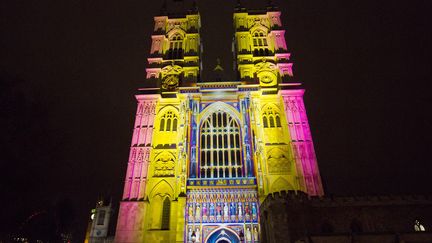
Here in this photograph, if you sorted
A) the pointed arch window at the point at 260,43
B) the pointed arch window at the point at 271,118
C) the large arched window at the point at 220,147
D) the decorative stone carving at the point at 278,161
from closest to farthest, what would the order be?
1. the decorative stone carving at the point at 278,161
2. the large arched window at the point at 220,147
3. the pointed arch window at the point at 271,118
4. the pointed arch window at the point at 260,43

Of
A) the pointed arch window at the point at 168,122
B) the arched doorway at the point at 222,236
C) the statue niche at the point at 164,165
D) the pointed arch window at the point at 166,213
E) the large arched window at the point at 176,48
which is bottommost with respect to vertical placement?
the arched doorway at the point at 222,236

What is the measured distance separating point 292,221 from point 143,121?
59.6 feet

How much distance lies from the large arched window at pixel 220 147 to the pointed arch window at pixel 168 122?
308 centimetres

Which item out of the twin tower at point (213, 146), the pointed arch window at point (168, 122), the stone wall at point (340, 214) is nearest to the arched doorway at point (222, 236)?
the twin tower at point (213, 146)

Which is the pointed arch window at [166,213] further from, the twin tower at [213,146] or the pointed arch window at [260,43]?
the pointed arch window at [260,43]

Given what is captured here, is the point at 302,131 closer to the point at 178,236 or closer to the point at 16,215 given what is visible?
the point at 178,236

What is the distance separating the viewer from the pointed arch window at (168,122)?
29231 mm

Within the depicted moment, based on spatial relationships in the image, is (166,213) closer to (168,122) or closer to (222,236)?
(222,236)

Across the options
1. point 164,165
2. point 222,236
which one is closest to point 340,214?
point 222,236

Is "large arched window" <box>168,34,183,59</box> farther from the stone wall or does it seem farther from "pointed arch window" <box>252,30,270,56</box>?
the stone wall

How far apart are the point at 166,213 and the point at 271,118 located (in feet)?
46.9

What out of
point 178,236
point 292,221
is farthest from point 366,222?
point 178,236

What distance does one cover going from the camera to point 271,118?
29609 mm

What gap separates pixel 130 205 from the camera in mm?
24219
